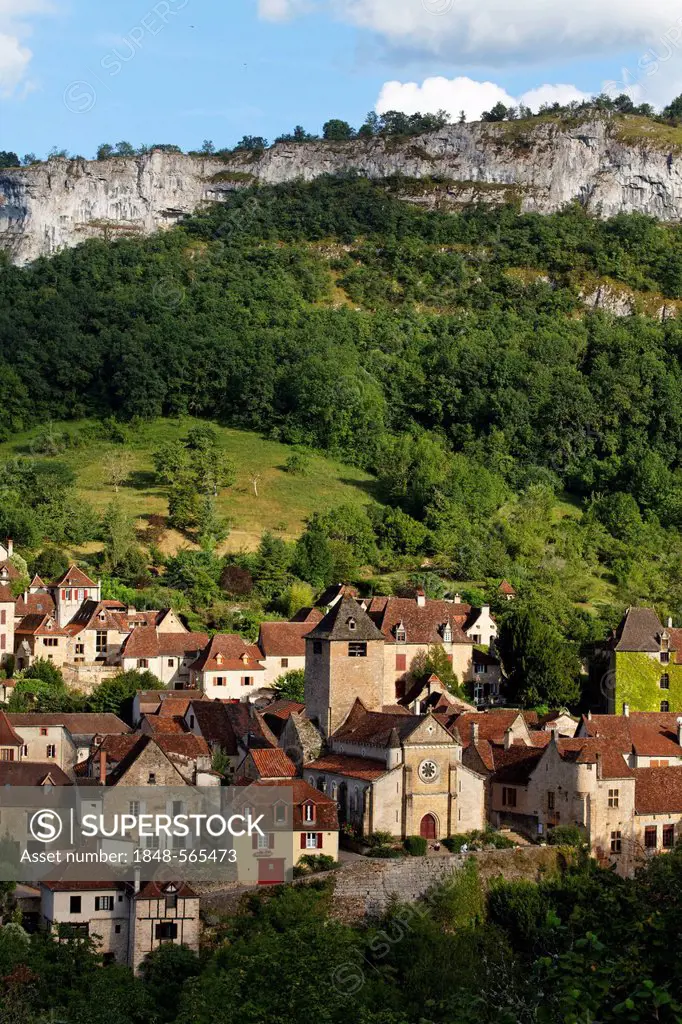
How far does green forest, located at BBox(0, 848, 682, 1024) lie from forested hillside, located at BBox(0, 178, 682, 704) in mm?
34799

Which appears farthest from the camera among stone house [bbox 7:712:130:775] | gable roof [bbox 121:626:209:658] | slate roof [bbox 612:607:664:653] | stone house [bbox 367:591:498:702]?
gable roof [bbox 121:626:209:658]

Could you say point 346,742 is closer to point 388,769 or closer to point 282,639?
point 388,769

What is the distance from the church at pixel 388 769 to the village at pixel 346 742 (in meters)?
0.06

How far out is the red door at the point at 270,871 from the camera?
45.4 meters

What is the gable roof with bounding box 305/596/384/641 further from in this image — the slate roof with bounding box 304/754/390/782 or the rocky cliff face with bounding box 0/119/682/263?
the rocky cliff face with bounding box 0/119/682/263

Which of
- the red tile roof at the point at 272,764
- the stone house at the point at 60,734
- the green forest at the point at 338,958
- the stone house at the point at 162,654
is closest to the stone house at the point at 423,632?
the stone house at the point at 162,654

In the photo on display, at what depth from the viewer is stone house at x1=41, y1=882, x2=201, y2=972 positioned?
140 feet

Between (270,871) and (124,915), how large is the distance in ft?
15.5

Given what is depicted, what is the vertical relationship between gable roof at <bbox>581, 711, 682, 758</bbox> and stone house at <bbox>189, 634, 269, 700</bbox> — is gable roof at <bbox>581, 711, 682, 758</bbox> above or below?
below

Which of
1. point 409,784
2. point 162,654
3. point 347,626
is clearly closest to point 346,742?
point 409,784

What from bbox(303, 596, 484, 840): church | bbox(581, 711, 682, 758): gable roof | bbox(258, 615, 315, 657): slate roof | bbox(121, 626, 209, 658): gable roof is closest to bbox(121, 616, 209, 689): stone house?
bbox(121, 626, 209, 658): gable roof

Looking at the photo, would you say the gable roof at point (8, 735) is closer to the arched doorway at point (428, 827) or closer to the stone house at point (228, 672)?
the stone house at point (228, 672)

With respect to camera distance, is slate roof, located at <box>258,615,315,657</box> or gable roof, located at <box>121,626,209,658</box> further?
gable roof, located at <box>121,626,209,658</box>

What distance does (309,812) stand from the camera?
47125 millimetres
